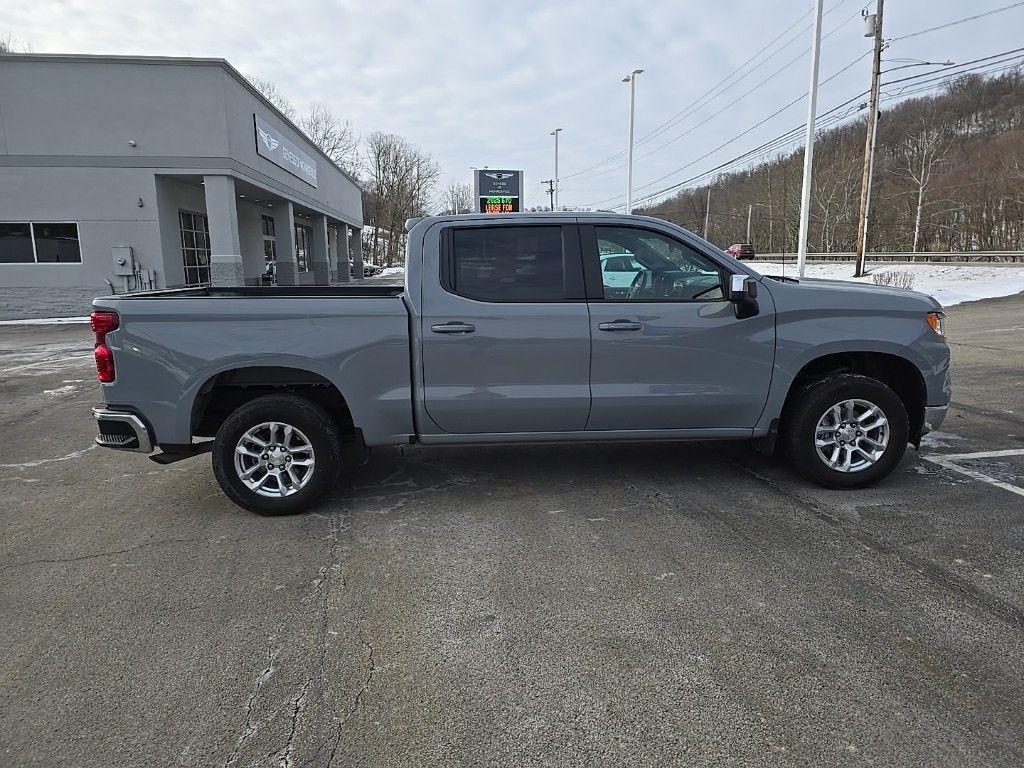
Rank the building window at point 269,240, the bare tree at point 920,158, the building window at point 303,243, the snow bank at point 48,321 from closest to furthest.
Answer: the snow bank at point 48,321 → the building window at point 269,240 → the building window at point 303,243 → the bare tree at point 920,158

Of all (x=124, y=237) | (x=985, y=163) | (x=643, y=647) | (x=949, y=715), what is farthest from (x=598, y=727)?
(x=985, y=163)

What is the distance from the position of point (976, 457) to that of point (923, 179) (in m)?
57.9

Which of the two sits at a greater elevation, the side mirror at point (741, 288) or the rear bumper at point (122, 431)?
the side mirror at point (741, 288)

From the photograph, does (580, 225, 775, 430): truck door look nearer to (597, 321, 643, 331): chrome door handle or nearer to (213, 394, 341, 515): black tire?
(597, 321, 643, 331): chrome door handle

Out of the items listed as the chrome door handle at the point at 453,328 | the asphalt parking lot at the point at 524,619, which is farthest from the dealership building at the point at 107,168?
the chrome door handle at the point at 453,328

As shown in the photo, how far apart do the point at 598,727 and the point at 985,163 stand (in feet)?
202

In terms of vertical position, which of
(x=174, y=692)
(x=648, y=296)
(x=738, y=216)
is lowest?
(x=174, y=692)

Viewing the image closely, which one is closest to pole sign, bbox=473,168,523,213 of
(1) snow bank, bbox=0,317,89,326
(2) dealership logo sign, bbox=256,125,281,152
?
(2) dealership logo sign, bbox=256,125,281,152

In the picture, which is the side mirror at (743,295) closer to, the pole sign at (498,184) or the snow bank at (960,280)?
the snow bank at (960,280)

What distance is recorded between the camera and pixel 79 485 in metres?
5.38

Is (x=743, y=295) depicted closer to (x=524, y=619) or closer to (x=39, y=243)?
(x=524, y=619)

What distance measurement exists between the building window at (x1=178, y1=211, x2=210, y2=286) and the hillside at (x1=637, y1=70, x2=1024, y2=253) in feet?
121

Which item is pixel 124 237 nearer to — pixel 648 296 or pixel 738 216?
pixel 648 296

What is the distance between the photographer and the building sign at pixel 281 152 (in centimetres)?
2236
